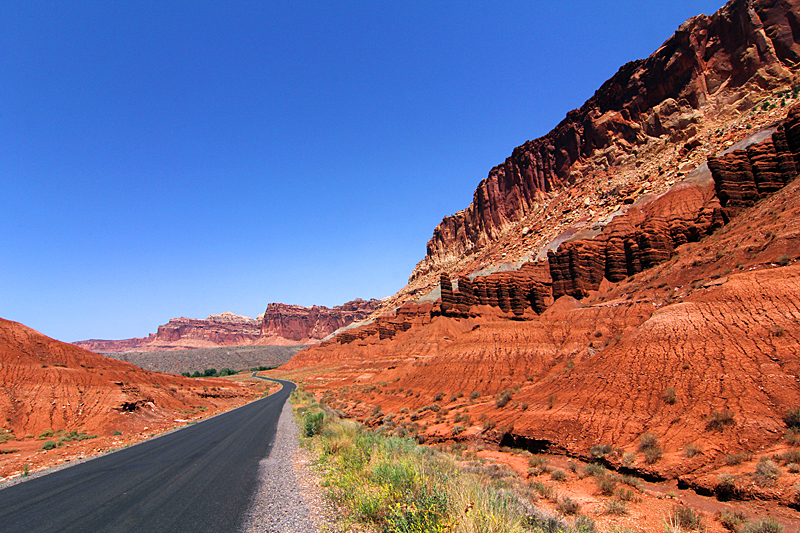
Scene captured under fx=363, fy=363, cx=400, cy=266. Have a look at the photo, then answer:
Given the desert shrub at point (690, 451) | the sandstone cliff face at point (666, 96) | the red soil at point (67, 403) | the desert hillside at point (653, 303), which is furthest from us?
the sandstone cliff face at point (666, 96)

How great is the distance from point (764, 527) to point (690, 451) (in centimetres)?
455

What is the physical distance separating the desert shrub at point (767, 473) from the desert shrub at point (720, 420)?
2297 mm

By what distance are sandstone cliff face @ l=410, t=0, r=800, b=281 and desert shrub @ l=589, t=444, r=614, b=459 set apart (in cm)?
8133

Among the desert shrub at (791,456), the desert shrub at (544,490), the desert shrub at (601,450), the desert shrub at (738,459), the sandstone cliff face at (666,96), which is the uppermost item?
the sandstone cliff face at (666,96)

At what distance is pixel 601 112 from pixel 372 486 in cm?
12802

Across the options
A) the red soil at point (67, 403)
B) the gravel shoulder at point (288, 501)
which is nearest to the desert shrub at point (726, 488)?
the gravel shoulder at point (288, 501)

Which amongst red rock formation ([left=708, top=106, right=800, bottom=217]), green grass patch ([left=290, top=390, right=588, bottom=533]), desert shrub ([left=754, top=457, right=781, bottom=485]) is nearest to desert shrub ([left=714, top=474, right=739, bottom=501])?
desert shrub ([left=754, top=457, right=781, bottom=485])

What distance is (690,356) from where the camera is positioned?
15.6 metres

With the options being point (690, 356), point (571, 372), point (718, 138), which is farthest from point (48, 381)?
point (718, 138)

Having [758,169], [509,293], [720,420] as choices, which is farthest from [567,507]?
[509,293]

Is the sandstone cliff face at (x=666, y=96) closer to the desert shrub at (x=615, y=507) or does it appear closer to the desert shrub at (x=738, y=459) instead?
the desert shrub at (x=738, y=459)

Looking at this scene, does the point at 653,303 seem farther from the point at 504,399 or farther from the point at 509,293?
the point at 509,293

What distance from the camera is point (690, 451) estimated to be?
11.7 meters

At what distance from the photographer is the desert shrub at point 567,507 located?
973 cm
